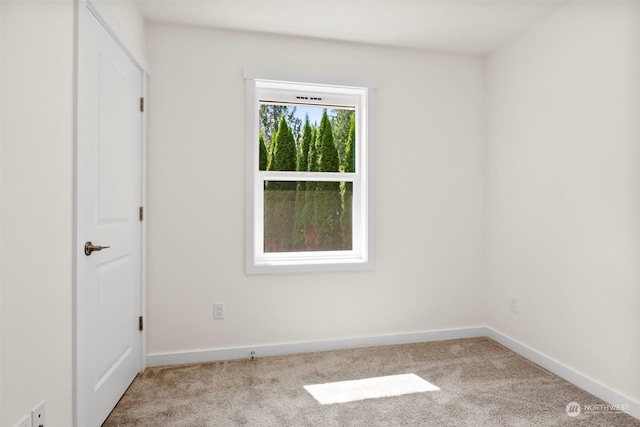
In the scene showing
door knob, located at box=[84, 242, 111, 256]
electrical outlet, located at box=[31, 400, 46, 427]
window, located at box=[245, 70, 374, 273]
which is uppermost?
window, located at box=[245, 70, 374, 273]

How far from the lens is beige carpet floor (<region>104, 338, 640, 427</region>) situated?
1945 mm

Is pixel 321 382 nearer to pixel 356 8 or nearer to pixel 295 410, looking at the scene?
pixel 295 410

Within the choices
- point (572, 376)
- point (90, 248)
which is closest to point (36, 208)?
point (90, 248)

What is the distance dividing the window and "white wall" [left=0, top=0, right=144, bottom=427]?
1.39 meters

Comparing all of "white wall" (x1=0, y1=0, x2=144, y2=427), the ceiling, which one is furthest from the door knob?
the ceiling

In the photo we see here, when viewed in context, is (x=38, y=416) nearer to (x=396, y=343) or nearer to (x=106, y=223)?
(x=106, y=223)

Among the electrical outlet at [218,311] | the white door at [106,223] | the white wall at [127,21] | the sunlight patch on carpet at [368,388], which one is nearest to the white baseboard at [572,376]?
the sunlight patch on carpet at [368,388]

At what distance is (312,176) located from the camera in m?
3.00

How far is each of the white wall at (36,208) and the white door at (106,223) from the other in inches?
3.0

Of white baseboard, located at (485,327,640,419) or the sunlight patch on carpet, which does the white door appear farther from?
white baseboard, located at (485,327,640,419)

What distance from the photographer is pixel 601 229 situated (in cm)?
220

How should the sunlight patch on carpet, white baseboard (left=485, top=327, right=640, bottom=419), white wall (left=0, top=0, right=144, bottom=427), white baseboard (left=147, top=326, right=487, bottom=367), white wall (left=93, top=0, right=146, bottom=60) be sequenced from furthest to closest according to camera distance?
1. white baseboard (left=147, top=326, right=487, bottom=367)
2. the sunlight patch on carpet
3. white baseboard (left=485, top=327, right=640, bottom=419)
4. white wall (left=93, top=0, right=146, bottom=60)
5. white wall (left=0, top=0, right=144, bottom=427)

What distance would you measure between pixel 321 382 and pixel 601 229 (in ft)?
6.36

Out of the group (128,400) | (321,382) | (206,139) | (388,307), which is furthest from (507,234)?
(128,400)
